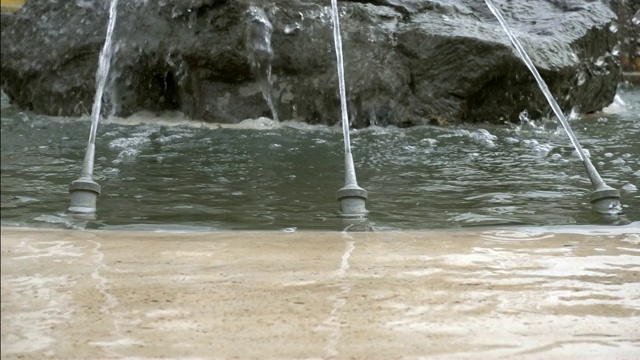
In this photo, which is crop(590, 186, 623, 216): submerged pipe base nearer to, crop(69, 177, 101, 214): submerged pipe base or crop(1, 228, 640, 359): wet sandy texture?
crop(1, 228, 640, 359): wet sandy texture

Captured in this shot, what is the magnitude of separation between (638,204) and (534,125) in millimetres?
3207

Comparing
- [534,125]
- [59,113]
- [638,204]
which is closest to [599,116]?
[534,125]

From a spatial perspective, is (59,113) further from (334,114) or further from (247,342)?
(247,342)

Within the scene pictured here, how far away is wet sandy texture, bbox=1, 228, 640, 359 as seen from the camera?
1.72 meters

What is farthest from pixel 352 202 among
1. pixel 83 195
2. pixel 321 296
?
pixel 321 296

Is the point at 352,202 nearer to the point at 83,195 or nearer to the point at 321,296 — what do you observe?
the point at 83,195

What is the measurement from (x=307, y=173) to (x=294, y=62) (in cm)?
221

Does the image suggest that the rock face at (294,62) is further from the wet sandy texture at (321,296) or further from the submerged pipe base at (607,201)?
the wet sandy texture at (321,296)

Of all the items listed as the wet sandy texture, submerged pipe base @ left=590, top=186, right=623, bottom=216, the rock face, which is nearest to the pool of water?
submerged pipe base @ left=590, top=186, right=623, bottom=216

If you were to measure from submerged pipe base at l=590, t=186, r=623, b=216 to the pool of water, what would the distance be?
0.06 metres

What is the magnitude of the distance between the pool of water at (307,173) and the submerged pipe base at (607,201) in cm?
6

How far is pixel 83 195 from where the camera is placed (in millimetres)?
3336

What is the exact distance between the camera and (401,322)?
1909 millimetres

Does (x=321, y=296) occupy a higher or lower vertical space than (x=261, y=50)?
lower
